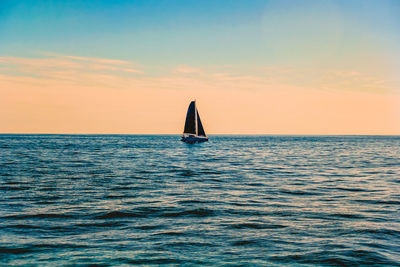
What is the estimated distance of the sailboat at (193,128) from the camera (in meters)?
96.2

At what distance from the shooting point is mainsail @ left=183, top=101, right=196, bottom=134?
95938 millimetres

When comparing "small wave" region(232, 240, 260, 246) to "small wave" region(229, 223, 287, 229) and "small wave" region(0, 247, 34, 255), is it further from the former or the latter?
"small wave" region(0, 247, 34, 255)

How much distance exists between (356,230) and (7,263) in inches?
404

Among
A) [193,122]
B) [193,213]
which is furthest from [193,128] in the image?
[193,213]

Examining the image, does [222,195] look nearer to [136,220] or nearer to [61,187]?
[136,220]

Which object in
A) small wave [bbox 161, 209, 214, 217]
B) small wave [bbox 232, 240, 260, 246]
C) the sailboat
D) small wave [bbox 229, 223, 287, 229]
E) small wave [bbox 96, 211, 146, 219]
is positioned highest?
the sailboat

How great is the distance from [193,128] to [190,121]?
241 centimetres

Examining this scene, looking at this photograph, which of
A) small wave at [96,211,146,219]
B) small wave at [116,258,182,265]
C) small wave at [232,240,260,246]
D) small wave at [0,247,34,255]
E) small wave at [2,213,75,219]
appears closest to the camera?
small wave at [116,258,182,265]

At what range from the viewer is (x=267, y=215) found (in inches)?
543

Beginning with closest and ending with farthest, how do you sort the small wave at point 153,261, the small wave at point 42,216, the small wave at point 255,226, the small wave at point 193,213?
the small wave at point 153,261 → the small wave at point 255,226 → the small wave at point 42,216 → the small wave at point 193,213

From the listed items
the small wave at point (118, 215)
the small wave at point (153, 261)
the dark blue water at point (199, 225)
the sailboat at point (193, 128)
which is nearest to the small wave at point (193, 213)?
the dark blue water at point (199, 225)

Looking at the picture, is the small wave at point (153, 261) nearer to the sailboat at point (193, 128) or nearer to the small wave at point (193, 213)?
the small wave at point (193, 213)

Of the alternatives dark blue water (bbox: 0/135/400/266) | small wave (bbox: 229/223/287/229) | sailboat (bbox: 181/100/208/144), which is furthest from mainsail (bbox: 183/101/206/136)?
small wave (bbox: 229/223/287/229)

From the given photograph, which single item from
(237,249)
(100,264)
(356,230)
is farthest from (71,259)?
(356,230)
